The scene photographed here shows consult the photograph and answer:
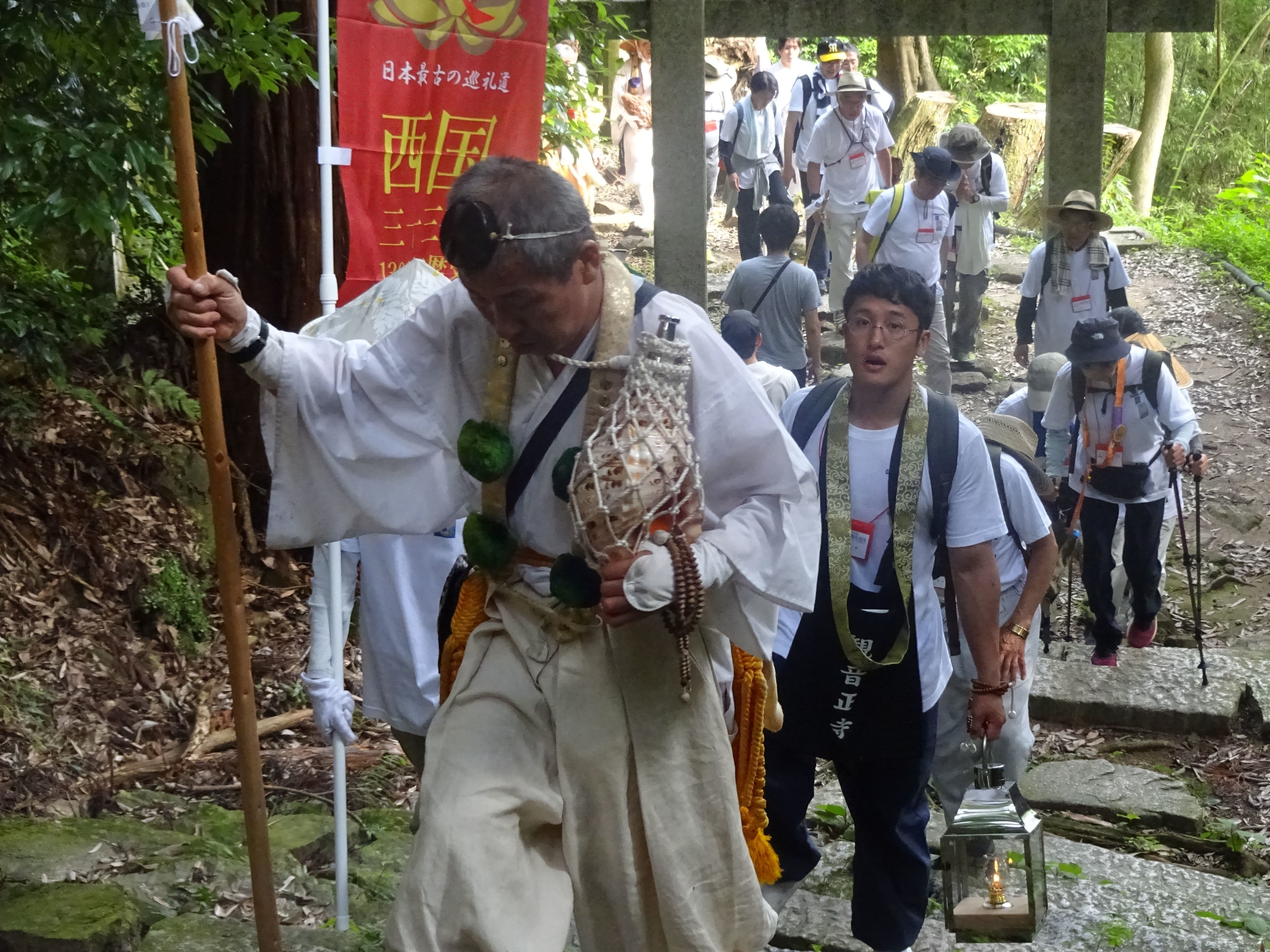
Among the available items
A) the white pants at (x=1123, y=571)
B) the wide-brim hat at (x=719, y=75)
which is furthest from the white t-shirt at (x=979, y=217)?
the wide-brim hat at (x=719, y=75)

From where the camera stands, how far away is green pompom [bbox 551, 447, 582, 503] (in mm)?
3172

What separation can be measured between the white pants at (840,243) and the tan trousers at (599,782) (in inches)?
385

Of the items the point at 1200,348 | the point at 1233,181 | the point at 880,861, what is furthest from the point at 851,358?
the point at 1233,181

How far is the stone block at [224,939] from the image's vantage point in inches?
164

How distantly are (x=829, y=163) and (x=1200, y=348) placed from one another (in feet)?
15.3

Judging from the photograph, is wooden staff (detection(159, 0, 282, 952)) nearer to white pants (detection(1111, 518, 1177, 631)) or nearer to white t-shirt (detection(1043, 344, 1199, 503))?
white t-shirt (detection(1043, 344, 1199, 503))

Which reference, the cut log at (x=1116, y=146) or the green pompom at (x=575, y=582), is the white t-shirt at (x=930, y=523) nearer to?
the green pompom at (x=575, y=582)

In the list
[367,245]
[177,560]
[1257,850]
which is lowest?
[1257,850]

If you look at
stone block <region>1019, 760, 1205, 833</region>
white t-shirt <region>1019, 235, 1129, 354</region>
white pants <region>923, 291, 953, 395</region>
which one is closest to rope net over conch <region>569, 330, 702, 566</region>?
stone block <region>1019, 760, 1205, 833</region>

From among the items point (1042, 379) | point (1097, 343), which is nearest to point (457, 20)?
point (1097, 343)

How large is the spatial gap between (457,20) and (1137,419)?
4.38m

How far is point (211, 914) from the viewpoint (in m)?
4.72

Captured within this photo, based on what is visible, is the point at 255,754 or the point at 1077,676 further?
the point at 1077,676

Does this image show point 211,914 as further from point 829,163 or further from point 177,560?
point 829,163
